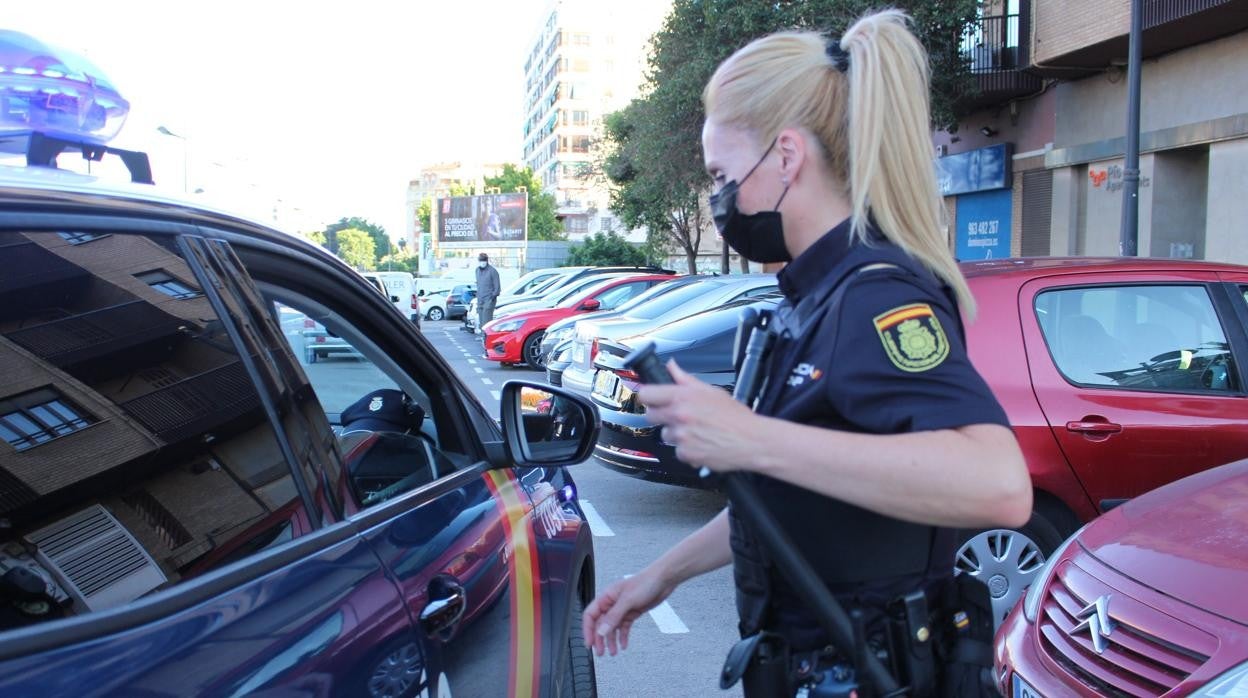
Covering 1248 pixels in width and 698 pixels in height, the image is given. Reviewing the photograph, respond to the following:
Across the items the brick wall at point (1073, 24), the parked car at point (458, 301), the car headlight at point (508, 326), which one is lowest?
the parked car at point (458, 301)

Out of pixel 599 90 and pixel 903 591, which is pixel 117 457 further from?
pixel 599 90

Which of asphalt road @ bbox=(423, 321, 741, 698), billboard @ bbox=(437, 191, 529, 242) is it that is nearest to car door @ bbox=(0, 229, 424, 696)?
asphalt road @ bbox=(423, 321, 741, 698)

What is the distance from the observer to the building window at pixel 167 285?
1.72m

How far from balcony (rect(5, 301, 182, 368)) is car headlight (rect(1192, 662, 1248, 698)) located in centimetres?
228

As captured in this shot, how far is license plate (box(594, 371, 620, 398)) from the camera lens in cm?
718

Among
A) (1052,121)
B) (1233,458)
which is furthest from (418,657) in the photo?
(1052,121)

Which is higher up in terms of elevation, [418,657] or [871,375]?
[871,375]

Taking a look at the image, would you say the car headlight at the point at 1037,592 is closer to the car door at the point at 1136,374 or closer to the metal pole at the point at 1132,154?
the car door at the point at 1136,374

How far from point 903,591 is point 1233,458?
3.63m

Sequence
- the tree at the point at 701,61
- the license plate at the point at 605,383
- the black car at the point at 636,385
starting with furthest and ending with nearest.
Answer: the tree at the point at 701,61 < the license plate at the point at 605,383 < the black car at the point at 636,385

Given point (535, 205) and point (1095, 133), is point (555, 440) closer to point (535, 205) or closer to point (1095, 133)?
point (1095, 133)

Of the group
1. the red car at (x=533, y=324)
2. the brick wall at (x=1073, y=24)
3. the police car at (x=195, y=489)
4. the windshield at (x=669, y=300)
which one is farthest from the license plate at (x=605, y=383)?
the brick wall at (x=1073, y=24)

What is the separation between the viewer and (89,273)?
161 cm

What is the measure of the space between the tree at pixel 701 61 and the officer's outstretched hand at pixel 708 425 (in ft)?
50.7
